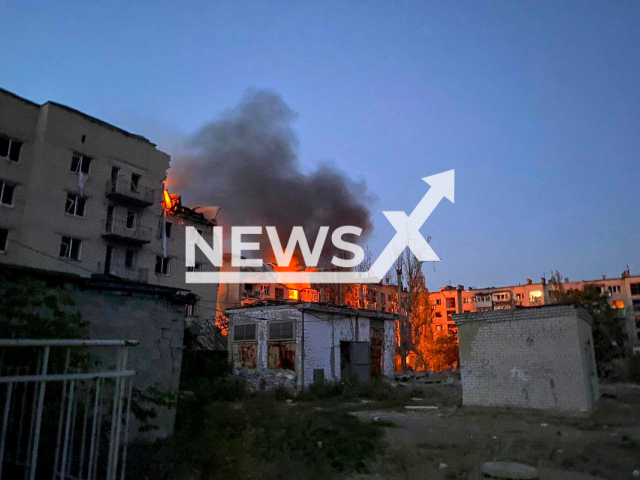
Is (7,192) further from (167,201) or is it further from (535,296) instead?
(535,296)

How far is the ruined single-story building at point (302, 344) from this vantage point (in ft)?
72.4

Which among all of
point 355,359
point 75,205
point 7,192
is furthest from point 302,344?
point 7,192

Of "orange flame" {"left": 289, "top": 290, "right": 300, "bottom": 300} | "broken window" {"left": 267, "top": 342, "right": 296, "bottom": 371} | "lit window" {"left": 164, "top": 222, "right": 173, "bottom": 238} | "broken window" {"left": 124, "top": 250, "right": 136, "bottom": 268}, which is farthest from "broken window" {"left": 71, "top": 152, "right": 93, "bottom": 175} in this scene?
"orange flame" {"left": 289, "top": 290, "right": 300, "bottom": 300}

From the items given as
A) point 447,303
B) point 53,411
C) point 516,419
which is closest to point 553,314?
point 516,419

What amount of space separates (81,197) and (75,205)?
2.05ft

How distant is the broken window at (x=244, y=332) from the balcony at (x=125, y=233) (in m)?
9.74

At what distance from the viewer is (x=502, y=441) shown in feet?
32.1

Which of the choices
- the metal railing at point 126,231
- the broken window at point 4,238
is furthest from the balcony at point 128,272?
the broken window at point 4,238

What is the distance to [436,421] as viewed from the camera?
13125 millimetres

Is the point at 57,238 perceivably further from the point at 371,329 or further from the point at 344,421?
the point at 344,421

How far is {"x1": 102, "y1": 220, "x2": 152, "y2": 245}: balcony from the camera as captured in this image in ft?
92.5

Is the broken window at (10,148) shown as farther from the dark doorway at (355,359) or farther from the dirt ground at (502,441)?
the dirt ground at (502,441)

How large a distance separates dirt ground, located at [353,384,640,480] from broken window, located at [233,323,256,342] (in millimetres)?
9748

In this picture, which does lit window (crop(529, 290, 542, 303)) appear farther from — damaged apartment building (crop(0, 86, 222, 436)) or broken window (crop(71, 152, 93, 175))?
broken window (crop(71, 152, 93, 175))
